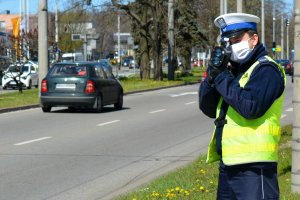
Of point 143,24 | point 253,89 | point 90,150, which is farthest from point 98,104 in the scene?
point 143,24

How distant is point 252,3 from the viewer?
5766 centimetres

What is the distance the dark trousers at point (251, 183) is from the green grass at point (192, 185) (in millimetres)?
3071

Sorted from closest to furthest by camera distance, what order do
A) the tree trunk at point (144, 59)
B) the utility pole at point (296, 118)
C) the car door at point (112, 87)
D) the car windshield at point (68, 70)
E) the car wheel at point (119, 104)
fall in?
the utility pole at point (296, 118), the car windshield at point (68, 70), the car door at point (112, 87), the car wheel at point (119, 104), the tree trunk at point (144, 59)

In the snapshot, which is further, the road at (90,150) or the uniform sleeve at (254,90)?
the road at (90,150)

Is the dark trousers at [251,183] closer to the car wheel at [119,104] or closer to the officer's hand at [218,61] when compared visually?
the officer's hand at [218,61]

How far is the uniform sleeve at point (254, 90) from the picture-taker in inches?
158

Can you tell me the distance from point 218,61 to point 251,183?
2.38 feet

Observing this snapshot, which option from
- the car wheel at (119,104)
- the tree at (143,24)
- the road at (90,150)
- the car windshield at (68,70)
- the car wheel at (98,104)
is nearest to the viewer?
the road at (90,150)

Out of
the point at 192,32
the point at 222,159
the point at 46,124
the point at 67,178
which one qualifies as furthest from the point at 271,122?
the point at 192,32

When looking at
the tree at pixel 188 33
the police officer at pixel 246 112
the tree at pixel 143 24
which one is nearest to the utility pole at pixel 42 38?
the tree at pixel 143 24

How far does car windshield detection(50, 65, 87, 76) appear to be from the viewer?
22.0 meters

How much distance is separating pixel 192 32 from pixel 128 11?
19039 mm

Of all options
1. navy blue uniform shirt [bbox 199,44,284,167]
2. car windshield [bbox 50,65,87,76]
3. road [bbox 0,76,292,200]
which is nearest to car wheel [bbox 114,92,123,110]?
road [bbox 0,76,292,200]

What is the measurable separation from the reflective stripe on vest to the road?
4.50m
